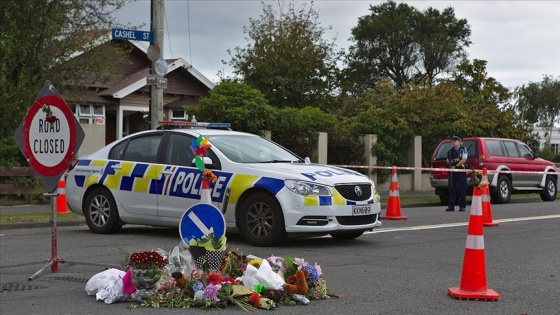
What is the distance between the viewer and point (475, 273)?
7.35 m

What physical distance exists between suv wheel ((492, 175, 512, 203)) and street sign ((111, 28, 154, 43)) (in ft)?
33.0

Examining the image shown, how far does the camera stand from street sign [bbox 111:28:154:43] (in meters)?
18.1

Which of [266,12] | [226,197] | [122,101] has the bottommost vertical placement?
[226,197]

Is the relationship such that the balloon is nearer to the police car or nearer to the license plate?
the police car

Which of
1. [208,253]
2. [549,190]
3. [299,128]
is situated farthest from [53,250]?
[549,190]

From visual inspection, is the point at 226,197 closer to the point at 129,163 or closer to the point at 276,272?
the point at 129,163

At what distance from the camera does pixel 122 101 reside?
36156mm

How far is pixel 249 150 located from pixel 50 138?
4.00 m

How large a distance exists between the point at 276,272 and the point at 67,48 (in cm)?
1892

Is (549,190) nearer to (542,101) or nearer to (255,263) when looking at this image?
(255,263)

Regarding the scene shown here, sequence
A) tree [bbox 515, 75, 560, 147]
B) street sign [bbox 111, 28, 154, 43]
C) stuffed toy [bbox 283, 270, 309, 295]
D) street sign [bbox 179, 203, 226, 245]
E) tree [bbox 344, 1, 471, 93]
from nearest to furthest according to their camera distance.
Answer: stuffed toy [bbox 283, 270, 309, 295], street sign [bbox 179, 203, 226, 245], street sign [bbox 111, 28, 154, 43], tree [bbox 344, 1, 471, 93], tree [bbox 515, 75, 560, 147]

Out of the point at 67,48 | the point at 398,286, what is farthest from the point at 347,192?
the point at 67,48

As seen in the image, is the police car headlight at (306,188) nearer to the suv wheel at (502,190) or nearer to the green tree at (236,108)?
the green tree at (236,108)

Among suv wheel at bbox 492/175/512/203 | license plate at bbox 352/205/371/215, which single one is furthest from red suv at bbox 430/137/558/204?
license plate at bbox 352/205/371/215
